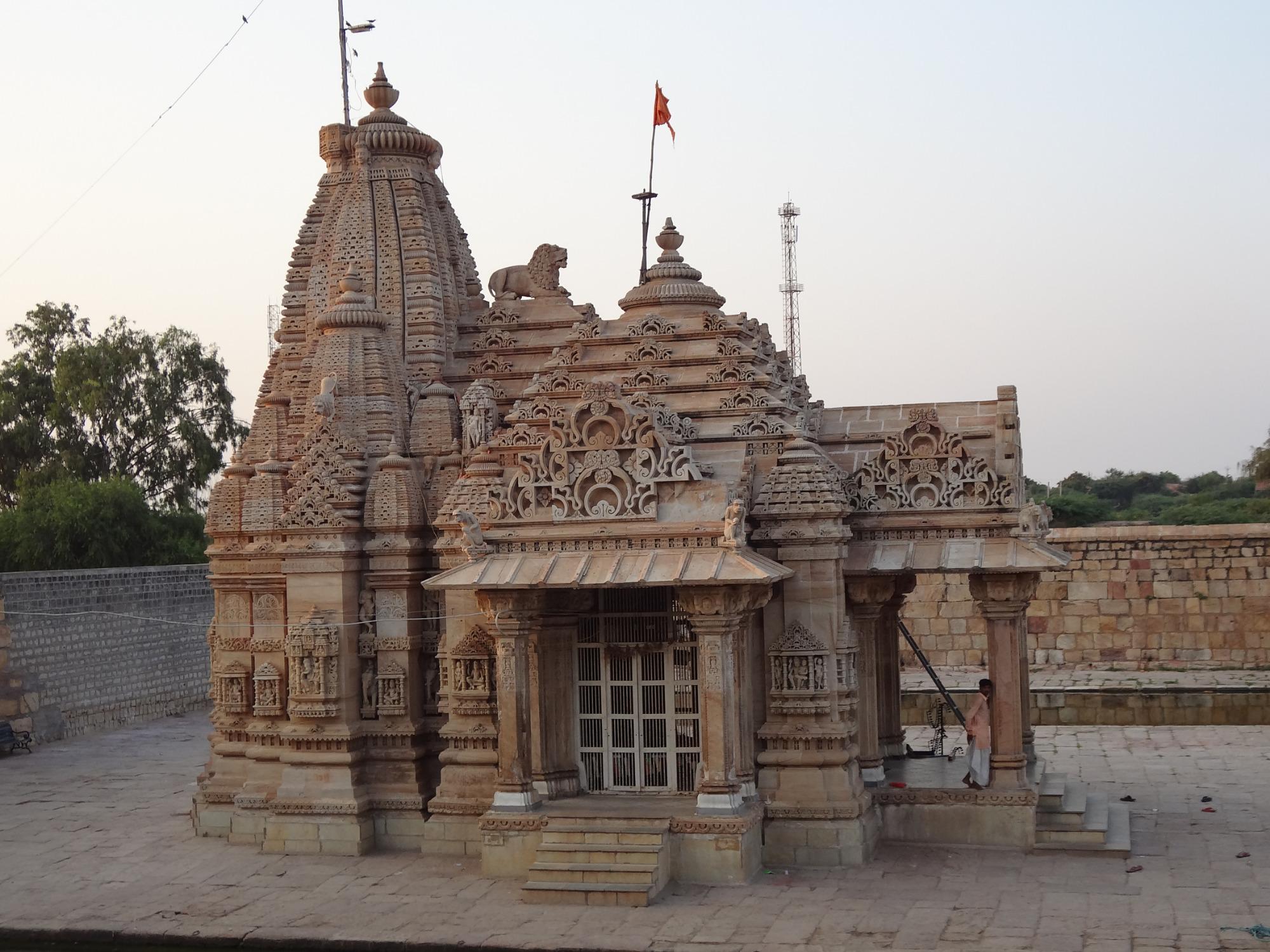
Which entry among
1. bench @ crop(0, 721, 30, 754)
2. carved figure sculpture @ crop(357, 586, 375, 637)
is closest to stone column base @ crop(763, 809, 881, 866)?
carved figure sculpture @ crop(357, 586, 375, 637)

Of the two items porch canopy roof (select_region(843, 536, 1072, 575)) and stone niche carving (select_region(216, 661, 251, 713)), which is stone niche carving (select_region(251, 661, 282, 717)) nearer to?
stone niche carving (select_region(216, 661, 251, 713))

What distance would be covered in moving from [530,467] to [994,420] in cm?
438

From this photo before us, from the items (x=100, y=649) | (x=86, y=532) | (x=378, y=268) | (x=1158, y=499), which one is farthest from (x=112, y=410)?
(x=1158, y=499)

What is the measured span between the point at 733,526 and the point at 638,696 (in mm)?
2233

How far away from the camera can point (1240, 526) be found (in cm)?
2614

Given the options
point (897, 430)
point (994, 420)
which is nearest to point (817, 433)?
point (897, 430)

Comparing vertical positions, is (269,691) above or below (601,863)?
above

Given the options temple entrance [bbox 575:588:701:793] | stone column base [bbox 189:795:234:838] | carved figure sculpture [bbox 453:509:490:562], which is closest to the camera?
carved figure sculpture [bbox 453:509:490:562]

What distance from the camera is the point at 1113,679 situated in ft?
82.7

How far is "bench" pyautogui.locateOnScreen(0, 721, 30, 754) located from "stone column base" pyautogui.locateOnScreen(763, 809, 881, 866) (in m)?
13.2

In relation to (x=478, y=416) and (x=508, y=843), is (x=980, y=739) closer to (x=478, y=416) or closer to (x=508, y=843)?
(x=508, y=843)

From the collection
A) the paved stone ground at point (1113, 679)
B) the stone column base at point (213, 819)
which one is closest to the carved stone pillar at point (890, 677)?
the stone column base at point (213, 819)

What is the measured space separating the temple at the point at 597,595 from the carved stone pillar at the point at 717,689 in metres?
0.02

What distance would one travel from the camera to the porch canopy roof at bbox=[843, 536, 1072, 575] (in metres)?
13.5
